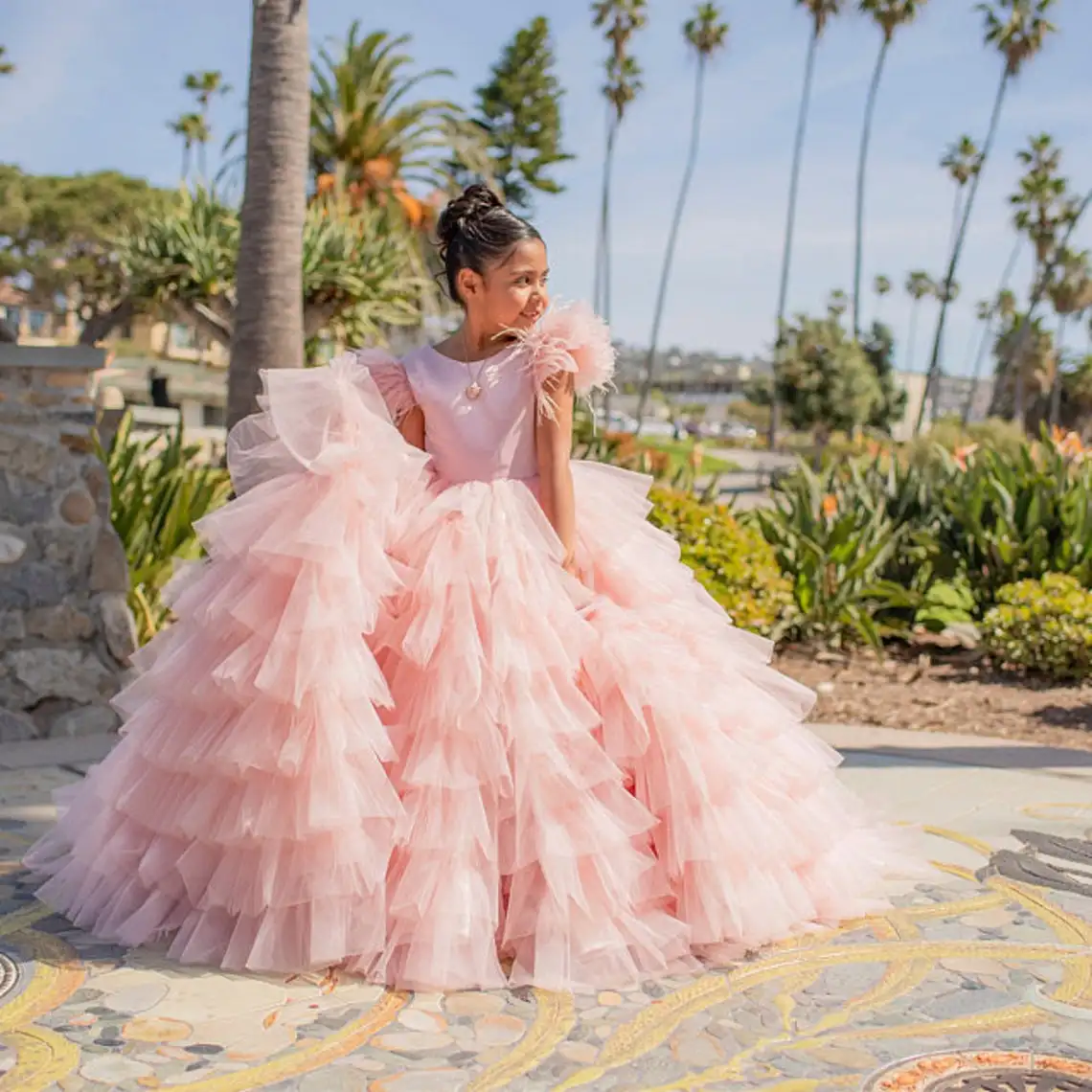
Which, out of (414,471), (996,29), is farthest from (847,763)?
(996,29)

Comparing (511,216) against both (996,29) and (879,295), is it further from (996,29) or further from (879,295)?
(879,295)

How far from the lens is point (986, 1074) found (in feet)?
8.97

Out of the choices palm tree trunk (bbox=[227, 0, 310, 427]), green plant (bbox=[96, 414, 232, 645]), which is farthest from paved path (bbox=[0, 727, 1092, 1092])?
palm tree trunk (bbox=[227, 0, 310, 427])

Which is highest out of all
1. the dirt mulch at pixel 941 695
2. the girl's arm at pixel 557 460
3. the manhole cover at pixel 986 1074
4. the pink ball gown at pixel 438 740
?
the girl's arm at pixel 557 460

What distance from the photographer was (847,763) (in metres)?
6.09

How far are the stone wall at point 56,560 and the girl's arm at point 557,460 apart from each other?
3407 millimetres

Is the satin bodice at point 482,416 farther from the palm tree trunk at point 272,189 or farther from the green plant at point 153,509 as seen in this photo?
the palm tree trunk at point 272,189

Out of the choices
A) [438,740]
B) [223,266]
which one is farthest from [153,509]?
[223,266]

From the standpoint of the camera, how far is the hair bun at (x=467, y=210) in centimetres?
365

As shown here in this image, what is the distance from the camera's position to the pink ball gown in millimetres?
3186

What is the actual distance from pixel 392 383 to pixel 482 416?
292 mm

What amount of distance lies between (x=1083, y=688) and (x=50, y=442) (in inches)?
242

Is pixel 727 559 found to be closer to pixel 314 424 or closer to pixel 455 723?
pixel 314 424

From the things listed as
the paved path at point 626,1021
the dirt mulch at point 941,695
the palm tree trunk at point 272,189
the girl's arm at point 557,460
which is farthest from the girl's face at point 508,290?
the dirt mulch at point 941,695
